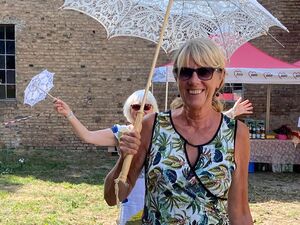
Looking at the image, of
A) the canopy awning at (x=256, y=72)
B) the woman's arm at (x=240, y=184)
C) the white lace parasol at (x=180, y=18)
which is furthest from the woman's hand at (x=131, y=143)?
the canopy awning at (x=256, y=72)

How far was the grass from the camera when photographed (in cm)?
695

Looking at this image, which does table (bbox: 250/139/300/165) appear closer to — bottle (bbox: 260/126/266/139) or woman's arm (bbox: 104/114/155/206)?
bottle (bbox: 260/126/266/139)

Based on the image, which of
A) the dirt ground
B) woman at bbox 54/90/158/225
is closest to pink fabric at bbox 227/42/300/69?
the dirt ground

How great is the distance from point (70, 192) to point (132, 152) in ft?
21.6

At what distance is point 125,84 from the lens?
522 inches

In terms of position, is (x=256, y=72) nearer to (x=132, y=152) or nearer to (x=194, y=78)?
(x=194, y=78)

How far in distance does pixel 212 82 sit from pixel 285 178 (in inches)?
340

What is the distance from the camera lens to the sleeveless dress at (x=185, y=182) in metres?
2.14

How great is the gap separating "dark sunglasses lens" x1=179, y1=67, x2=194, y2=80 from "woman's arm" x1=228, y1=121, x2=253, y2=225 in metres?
0.34

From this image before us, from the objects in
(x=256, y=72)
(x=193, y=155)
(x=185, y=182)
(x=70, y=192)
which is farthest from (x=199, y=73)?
(x=256, y=72)

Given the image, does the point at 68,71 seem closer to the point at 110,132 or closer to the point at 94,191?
the point at 94,191

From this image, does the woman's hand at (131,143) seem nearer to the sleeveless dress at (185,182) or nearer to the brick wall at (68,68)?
the sleeveless dress at (185,182)

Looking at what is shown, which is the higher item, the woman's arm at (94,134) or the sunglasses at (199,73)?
the sunglasses at (199,73)

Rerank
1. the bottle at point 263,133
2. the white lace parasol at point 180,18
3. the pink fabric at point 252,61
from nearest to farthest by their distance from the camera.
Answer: the white lace parasol at point 180,18, the pink fabric at point 252,61, the bottle at point 263,133
